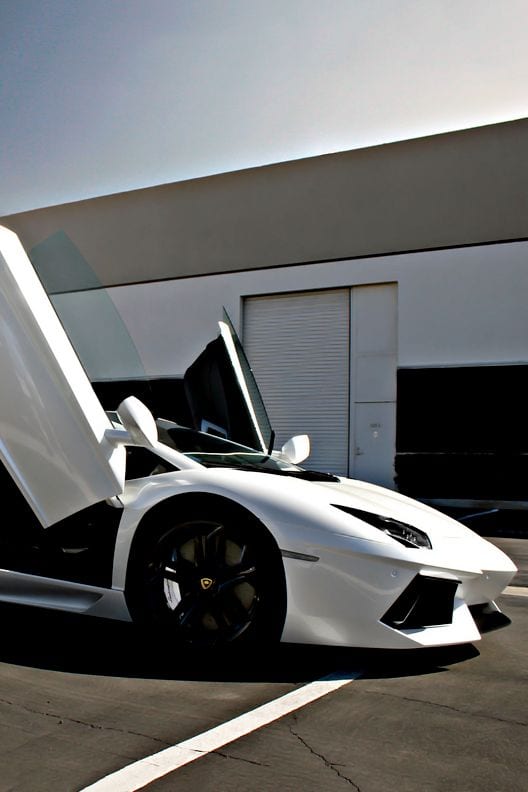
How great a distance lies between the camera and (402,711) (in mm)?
2820

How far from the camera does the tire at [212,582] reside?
3.35m

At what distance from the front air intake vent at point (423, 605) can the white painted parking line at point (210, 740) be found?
1.02 feet

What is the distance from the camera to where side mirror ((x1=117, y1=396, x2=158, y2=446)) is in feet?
11.6

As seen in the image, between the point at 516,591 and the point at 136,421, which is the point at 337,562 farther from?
the point at 516,591

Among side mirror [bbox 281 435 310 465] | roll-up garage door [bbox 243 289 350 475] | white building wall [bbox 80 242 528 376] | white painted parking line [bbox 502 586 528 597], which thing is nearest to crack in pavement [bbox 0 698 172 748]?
side mirror [bbox 281 435 310 465]

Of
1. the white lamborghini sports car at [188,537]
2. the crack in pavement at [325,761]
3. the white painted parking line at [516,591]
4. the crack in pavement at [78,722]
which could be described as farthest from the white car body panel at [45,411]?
the white painted parking line at [516,591]

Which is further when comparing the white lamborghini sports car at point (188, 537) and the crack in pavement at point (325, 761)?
the white lamborghini sports car at point (188, 537)

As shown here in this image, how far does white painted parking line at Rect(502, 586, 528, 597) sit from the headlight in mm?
2271

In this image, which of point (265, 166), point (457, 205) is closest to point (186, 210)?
point (265, 166)

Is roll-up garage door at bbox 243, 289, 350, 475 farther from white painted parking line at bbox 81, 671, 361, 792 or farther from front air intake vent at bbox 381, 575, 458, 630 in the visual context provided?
white painted parking line at bbox 81, 671, 361, 792

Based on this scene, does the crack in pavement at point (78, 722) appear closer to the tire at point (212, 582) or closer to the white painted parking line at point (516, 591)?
the tire at point (212, 582)

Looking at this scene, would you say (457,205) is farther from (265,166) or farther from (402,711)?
(402,711)

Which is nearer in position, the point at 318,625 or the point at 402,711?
the point at 402,711

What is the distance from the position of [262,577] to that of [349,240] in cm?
1260
